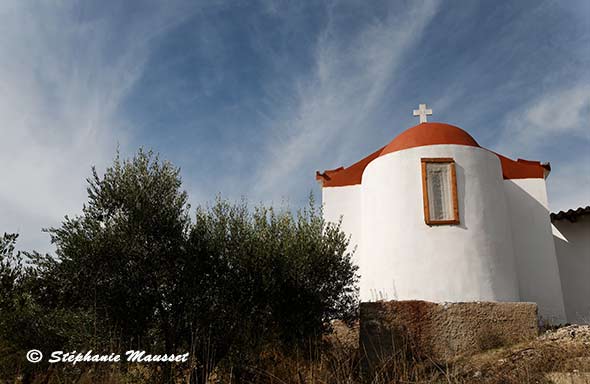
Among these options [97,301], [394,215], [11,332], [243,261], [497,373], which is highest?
[394,215]

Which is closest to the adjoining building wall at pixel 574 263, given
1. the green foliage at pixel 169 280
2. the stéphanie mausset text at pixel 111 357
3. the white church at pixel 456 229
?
the white church at pixel 456 229

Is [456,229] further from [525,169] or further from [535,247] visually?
[525,169]

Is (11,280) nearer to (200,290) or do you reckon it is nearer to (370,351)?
(200,290)

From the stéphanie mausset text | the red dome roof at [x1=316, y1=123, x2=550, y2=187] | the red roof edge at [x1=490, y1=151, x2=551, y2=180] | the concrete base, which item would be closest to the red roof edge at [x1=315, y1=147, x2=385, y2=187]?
the red dome roof at [x1=316, y1=123, x2=550, y2=187]

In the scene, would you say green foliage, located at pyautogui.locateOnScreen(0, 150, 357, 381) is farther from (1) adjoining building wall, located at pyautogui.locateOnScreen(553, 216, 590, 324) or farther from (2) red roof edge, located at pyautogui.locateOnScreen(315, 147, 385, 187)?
(1) adjoining building wall, located at pyautogui.locateOnScreen(553, 216, 590, 324)

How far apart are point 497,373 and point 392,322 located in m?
2.19

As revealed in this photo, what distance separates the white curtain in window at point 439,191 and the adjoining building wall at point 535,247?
2445 mm

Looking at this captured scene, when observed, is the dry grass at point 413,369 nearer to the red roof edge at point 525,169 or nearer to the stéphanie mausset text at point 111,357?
the stéphanie mausset text at point 111,357

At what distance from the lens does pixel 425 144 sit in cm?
1087

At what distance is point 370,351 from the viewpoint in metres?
8.62

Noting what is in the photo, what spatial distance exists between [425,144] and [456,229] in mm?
2013

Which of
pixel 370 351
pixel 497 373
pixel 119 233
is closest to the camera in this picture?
pixel 497 373

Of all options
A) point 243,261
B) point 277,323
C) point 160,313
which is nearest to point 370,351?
point 277,323

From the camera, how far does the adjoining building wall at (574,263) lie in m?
12.2
